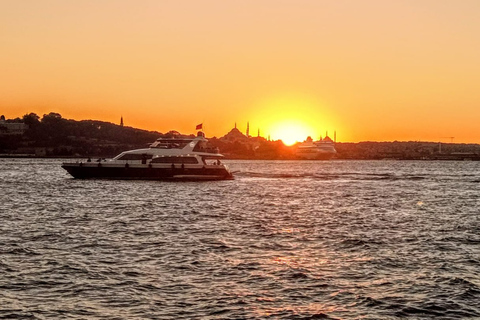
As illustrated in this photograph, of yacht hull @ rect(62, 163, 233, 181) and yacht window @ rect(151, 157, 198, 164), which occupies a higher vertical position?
yacht window @ rect(151, 157, 198, 164)

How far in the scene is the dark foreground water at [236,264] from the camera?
17.0 m

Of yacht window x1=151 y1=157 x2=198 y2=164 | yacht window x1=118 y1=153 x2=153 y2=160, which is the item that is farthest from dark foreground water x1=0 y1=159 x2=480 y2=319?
yacht window x1=118 y1=153 x2=153 y2=160

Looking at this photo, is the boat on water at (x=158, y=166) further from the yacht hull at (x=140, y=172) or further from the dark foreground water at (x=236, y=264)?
the dark foreground water at (x=236, y=264)

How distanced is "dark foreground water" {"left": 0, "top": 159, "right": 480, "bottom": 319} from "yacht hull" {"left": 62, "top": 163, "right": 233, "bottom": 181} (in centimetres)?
2919

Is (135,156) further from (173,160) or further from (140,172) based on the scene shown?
(173,160)

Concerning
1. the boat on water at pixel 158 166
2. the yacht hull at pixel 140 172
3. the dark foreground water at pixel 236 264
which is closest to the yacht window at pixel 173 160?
the boat on water at pixel 158 166

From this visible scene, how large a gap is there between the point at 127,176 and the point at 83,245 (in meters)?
47.8

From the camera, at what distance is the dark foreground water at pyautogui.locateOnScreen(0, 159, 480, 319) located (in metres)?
17.0

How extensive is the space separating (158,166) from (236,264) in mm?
51934

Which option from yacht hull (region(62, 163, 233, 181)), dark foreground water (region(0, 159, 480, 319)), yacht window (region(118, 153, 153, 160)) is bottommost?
dark foreground water (region(0, 159, 480, 319))

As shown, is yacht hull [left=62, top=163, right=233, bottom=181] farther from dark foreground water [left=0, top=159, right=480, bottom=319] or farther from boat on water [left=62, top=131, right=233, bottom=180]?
dark foreground water [left=0, top=159, right=480, bottom=319]

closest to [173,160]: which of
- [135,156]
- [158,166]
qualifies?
[158,166]

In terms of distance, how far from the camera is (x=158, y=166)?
73438 millimetres

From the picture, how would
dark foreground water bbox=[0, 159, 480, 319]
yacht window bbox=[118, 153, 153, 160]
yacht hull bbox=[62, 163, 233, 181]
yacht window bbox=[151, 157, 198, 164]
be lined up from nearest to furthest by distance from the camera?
dark foreground water bbox=[0, 159, 480, 319] < yacht hull bbox=[62, 163, 233, 181] < yacht window bbox=[151, 157, 198, 164] < yacht window bbox=[118, 153, 153, 160]
